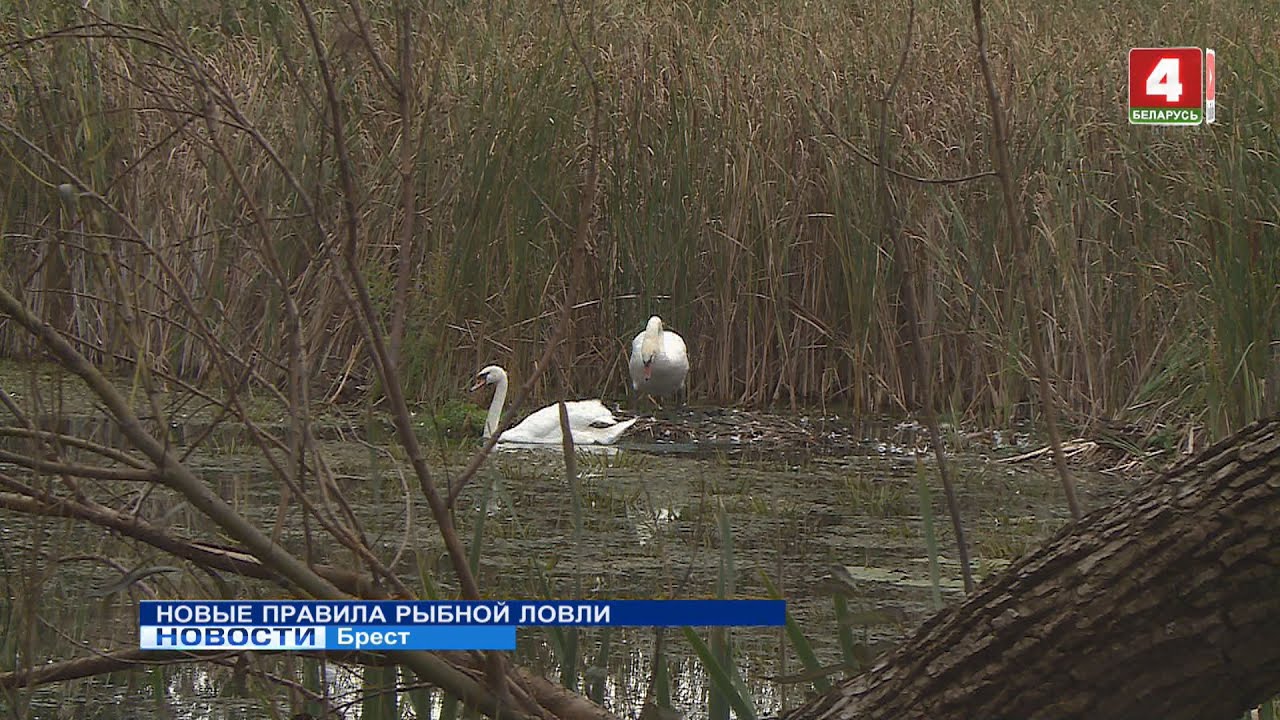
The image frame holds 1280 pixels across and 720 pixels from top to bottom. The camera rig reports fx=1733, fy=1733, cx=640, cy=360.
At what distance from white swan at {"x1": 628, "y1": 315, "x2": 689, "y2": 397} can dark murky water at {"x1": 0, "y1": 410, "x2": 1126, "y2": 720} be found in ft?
0.65

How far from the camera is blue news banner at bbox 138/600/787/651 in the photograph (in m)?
1.84

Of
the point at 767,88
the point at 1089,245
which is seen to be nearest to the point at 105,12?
the point at 767,88

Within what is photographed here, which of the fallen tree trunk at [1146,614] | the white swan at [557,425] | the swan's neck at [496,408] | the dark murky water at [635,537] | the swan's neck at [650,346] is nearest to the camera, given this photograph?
the fallen tree trunk at [1146,614]

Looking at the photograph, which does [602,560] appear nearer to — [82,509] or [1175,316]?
[82,509]

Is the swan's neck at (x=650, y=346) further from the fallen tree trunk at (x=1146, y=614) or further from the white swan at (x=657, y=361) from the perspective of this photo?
the fallen tree trunk at (x=1146, y=614)

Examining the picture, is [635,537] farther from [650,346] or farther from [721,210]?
[721,210]

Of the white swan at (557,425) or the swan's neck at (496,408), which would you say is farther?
the white swan at (557,425)

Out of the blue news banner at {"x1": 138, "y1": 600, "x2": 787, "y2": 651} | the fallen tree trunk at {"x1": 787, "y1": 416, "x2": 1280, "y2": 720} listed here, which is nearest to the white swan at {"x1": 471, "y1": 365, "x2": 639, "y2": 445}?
the blue news banner at {"x1": 138, "y1": 600, "x2": 787, "y2": 651}

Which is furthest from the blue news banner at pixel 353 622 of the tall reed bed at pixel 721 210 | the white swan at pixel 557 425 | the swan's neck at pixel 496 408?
the tall reed bed at pixel 721 210

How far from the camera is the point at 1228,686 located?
4.67ft

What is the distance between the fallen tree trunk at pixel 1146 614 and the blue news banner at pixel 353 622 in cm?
43

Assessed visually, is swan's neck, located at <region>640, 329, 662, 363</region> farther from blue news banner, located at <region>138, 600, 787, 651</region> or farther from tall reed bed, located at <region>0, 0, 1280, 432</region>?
blue news banner, located at <region>138, 600, 787, 651</region>

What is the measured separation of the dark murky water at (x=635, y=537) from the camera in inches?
112

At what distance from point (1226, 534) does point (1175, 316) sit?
4.68 metres
